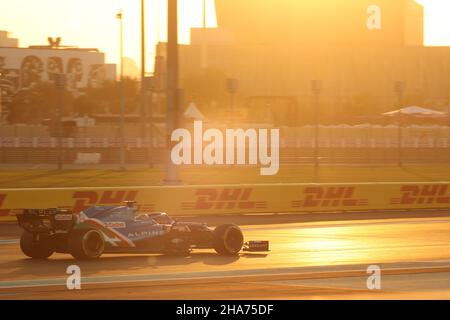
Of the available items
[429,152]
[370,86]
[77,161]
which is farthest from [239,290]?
[370,86]

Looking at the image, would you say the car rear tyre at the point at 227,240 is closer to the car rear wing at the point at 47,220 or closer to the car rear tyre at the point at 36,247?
the car rear wing at the point at 47,220

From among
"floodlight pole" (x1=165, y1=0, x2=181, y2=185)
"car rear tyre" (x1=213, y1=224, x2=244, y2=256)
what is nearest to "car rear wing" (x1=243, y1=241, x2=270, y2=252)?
"car rear tyre" (x1=213, y1=224, x2=244, y2=256)

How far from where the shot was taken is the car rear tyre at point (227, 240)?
17984 mm

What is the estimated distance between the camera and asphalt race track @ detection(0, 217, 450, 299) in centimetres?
1361

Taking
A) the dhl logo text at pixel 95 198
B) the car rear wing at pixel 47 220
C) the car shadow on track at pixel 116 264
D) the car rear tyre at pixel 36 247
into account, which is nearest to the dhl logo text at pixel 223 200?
the dhl logo text at pixel 95 198

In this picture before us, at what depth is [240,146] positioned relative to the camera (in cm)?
6919

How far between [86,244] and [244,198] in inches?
484

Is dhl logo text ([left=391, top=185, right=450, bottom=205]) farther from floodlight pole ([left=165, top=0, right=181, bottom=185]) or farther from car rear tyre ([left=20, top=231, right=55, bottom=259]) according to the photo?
car rear tyre ([left=20, top=231, right=55, bottom=259])

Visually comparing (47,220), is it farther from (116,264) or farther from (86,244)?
(116,264)

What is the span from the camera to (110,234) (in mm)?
17141

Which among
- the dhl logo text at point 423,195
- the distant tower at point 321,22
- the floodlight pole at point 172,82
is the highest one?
the distant tower at point 321,22

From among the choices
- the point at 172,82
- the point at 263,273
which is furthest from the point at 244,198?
the point at 263,273

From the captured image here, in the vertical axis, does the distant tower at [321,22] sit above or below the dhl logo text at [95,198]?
above

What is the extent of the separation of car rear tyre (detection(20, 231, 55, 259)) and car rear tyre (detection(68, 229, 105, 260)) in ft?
1.65
